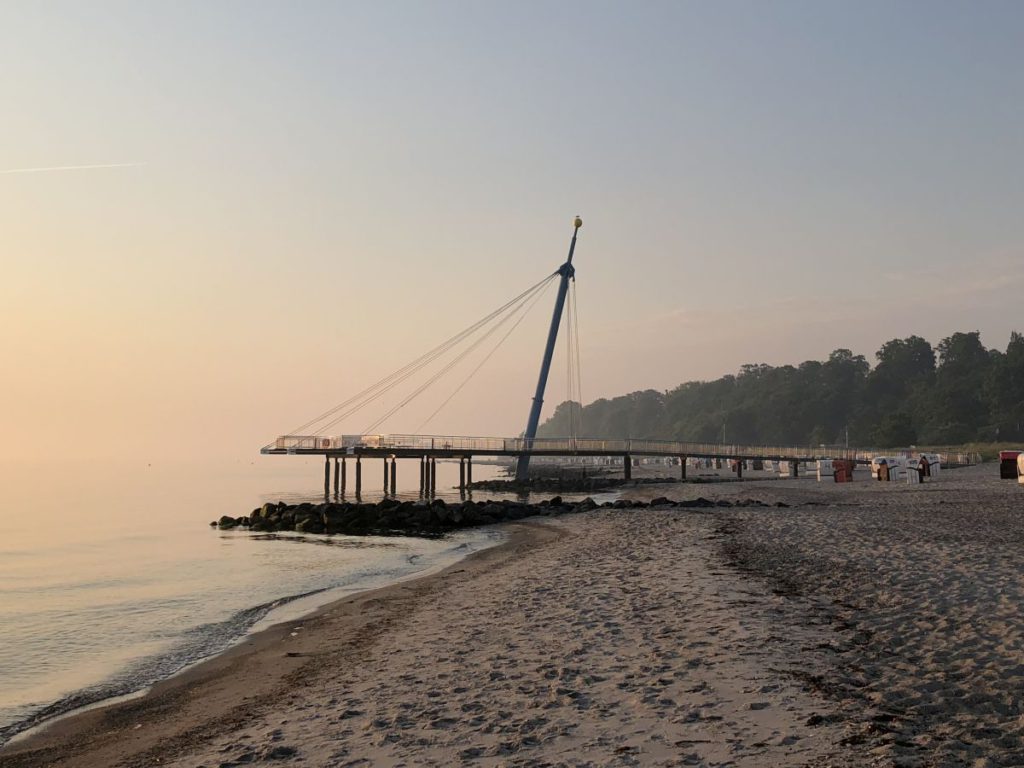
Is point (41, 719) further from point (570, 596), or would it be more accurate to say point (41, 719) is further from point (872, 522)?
point (872, 522)

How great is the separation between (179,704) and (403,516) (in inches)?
1243

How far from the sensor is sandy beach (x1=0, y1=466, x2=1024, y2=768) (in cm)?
683

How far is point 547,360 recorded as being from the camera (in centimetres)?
8619

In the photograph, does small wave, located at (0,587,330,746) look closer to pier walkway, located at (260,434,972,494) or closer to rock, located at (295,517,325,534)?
rock, located at (295,517,325,534)

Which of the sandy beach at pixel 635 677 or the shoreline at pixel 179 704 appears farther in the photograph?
the shoreline at pixel 179 704

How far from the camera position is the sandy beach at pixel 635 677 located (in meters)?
6.83

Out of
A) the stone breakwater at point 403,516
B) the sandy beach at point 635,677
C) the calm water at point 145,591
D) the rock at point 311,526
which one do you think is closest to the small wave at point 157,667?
the calm water at point 145,591

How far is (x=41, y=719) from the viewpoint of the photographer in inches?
423

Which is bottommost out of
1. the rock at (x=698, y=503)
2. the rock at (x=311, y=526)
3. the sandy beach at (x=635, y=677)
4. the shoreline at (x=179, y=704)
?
the rock at (x=311, y=526)

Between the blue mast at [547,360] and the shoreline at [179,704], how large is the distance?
6146 cm

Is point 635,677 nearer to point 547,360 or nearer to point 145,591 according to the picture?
point 145,591

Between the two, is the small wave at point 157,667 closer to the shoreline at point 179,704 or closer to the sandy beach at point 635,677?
the shoreline at point 179,704

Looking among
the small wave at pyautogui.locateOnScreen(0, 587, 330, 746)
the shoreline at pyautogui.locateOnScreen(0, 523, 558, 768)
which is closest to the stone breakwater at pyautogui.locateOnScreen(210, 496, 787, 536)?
the small wave at pyautogui.locateOnScreen(0, 587, 330, 746)

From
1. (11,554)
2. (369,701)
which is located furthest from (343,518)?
(369,701)
